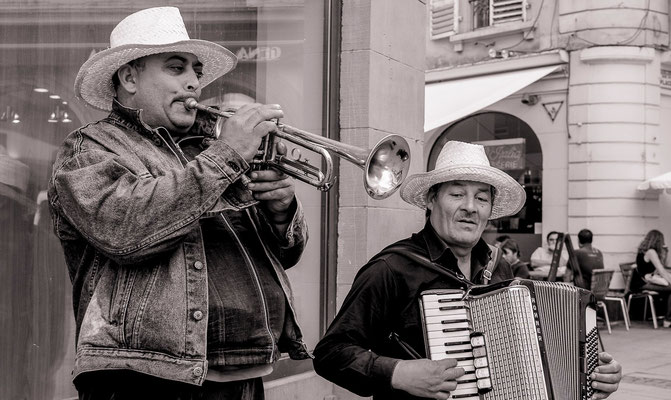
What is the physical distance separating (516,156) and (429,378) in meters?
14.2

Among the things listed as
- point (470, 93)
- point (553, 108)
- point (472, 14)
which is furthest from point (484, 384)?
point (472, 14)

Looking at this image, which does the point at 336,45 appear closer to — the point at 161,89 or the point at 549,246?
the point at 161,89

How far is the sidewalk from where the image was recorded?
341 inches

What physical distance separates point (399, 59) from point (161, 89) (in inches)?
156

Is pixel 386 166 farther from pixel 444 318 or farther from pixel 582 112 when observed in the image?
pixel 582 112

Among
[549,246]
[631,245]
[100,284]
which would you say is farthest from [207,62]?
[631,245]

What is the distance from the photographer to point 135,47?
9.20ft

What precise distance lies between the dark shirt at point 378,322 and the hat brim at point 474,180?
1.20 ft

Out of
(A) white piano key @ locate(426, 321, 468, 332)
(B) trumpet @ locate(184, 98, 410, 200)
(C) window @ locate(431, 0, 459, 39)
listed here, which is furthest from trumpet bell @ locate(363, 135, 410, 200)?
(C) window @ locate(431, 0, 459, 39)

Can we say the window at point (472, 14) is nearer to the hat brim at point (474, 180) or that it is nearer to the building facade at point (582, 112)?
the building facade at point (582, 112)

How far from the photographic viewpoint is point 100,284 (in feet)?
8.53

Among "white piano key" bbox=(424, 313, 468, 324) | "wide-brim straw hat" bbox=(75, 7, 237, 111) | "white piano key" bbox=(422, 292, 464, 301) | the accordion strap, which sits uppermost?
"wide-brim straw hat" bbox=(75, 7, 237, 111)

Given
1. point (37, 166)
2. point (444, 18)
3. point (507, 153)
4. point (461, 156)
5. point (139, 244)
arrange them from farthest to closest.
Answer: point (444, 18) → point (507, 153) → point (37, 166) → point (461, 156) → point (139, 244)

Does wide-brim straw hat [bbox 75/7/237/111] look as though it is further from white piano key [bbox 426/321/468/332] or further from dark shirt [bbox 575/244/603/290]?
dark shirt [bbox 575/244/603/290]
